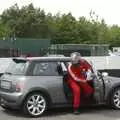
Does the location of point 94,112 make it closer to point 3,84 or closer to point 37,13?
point 3,84

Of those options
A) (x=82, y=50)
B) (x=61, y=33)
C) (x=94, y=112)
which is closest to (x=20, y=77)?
(x=94, y=112)

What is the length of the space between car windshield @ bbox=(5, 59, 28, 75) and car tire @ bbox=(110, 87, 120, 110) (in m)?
2.46

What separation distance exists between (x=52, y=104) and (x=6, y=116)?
118 centimetres

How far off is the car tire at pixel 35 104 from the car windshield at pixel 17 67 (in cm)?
68

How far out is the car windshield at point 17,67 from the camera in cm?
1098

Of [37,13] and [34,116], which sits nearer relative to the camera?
[34,116]

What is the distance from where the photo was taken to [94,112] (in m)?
11.4

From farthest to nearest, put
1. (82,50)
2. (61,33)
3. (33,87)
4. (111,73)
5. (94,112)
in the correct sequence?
(61,33), (82,50), (111,73), (94,112), (33,87)

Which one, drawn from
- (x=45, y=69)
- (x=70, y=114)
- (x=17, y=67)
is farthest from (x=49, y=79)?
(x=70, y=114)

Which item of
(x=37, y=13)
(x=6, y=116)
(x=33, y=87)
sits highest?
(x=37, y=13)

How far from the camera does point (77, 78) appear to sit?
36.5 feet

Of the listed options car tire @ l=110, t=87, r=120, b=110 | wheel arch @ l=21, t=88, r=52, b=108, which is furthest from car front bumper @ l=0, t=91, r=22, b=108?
car tire @ l=110, t=87, r=120, b=110

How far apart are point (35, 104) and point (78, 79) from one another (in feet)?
4.29

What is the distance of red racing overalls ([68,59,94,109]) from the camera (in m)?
11.0
